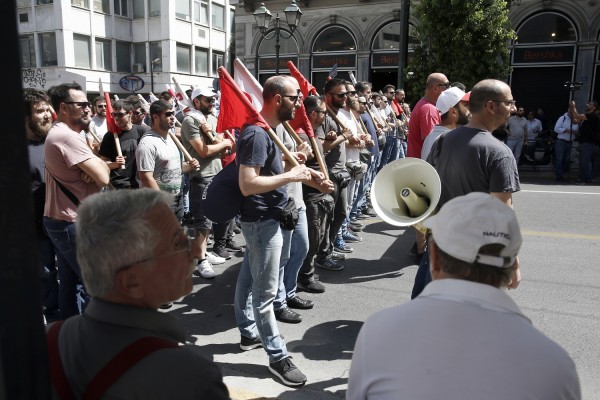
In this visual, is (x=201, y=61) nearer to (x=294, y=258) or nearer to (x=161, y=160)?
(x=161, y=160)

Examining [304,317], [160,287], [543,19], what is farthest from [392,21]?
[160,287]

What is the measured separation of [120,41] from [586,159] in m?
30.3

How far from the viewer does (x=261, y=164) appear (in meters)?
3.15

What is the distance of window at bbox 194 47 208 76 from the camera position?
35.3 m

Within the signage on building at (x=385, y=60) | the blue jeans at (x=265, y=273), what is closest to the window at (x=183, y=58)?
the signage on building at (x=385, y=60)

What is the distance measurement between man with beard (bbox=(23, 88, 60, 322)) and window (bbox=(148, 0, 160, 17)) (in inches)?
1265

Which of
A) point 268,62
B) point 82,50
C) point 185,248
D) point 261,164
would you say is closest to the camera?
point 185,248

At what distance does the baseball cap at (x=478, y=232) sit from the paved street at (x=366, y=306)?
1.05 feet

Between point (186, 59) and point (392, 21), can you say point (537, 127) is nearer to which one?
point (392, 21)

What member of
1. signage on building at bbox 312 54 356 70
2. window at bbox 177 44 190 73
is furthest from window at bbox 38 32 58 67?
signage on building at bbox 312 54 356 70

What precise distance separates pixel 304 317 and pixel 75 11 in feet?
104

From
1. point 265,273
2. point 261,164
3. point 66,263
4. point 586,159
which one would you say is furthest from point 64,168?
point 586,159

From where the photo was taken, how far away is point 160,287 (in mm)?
1443

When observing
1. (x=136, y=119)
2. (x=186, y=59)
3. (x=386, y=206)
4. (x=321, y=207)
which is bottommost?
(x=321, y=207)
